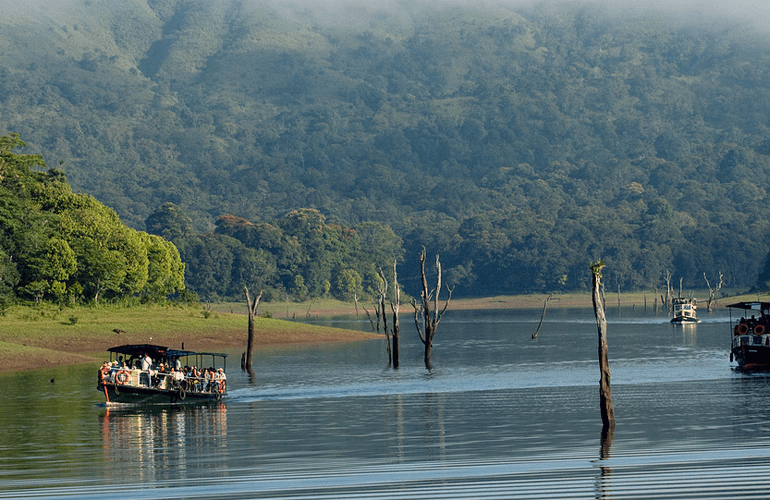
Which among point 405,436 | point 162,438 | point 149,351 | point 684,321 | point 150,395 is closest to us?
point 405,436

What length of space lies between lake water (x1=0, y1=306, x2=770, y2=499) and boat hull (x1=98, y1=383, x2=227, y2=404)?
1.18 metres

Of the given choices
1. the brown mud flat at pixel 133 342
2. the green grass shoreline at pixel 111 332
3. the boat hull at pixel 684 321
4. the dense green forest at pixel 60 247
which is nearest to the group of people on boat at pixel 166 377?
the brown mud flat at pixel 133 342

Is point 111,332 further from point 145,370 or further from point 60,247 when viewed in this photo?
point 145,370

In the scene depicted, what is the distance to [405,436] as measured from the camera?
132 feet

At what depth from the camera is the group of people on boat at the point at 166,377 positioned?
55.6 m

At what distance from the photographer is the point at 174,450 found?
125ft

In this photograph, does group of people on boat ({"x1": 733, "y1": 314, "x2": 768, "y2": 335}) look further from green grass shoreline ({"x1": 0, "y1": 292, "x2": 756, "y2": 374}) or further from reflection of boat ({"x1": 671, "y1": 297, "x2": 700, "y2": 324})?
reflection of boat ({"x1": 671, "y1": 297, "x2": 700, "y2": 324})

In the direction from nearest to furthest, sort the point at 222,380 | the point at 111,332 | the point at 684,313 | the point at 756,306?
the point at 222,380, the point at 756,306, the point at 111,332, the point at 684,313

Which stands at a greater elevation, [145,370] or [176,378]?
[145,370]

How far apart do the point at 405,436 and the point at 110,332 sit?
60.7m

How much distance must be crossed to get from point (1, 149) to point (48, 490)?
93.1 meters

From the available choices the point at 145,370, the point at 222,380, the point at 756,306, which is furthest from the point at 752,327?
the point at 145,370

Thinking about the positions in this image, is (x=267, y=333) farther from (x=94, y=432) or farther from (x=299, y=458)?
(x=299, y=458)

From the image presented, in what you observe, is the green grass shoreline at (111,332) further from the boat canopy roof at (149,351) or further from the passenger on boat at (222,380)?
the passenger on boat at (222,380)
